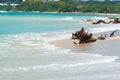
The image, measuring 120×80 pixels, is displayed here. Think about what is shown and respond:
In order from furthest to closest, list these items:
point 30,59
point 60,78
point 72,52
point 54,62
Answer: point 72,52 → point 30,59 → point 54,62 → point 60,78

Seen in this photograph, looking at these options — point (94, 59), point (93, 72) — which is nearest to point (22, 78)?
point (93, 72)

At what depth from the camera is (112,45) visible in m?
28.0

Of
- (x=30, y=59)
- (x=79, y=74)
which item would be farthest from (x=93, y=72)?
(x=30, y=59)

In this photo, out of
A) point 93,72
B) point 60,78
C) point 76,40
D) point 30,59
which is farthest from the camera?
point 76,40

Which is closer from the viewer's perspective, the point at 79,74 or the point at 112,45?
the point at 79,74

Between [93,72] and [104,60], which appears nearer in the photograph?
[93,72]

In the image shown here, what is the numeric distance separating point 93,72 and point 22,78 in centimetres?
277

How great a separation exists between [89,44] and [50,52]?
16.4ft

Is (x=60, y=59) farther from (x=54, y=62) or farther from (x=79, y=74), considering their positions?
(x=79, y=74)

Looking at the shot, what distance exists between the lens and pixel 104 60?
20688 millimetres

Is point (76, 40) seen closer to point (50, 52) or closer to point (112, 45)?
point (112, 45)

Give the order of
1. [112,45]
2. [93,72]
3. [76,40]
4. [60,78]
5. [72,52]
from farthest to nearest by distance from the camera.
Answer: [76,40], [112,45], [72,52], [93,72], [60,78]

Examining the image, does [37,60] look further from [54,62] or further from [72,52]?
[72,52]

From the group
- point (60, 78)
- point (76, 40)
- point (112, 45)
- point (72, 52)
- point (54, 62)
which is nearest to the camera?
point (60, 78)
